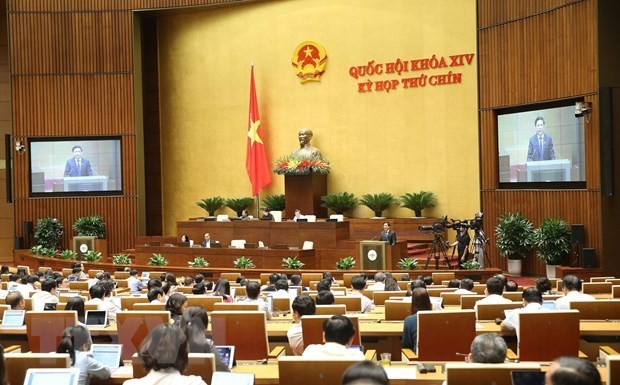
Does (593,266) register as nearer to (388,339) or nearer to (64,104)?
(388,339)

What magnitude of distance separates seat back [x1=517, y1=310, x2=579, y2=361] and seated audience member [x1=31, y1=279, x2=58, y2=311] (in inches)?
217

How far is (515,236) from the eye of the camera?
1670 centimetres

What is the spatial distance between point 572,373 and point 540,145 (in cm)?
1450

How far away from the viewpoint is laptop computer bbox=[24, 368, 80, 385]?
4547 mm

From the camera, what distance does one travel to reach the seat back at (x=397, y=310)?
779cm

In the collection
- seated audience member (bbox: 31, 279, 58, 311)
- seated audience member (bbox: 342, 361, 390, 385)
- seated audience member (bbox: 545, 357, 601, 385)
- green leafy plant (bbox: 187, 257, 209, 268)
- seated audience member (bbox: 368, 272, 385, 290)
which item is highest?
seated audience member (bbox: 342, 361, 390, 385)

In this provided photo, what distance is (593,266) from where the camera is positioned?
14836 mm

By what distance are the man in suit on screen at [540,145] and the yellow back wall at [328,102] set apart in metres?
2.52

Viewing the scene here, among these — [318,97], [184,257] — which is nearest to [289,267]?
[184,257]

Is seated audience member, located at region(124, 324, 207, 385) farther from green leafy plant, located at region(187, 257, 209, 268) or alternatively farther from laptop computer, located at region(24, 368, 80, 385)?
green leafy plant, located at region(187, 257, 209, 268)


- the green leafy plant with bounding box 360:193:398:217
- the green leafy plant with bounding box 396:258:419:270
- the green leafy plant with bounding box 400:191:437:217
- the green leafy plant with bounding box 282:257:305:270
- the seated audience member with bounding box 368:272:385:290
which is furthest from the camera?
the green leafy plant with bounding box 360:193:398:217

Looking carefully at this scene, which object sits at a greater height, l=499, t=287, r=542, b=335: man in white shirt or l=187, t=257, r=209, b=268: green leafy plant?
l=499, t=287, r=542, b=335: man in white shirt

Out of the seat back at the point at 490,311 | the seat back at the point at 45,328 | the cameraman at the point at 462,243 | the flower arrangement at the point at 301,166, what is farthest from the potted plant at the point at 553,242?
the seat back at the point at 45,328

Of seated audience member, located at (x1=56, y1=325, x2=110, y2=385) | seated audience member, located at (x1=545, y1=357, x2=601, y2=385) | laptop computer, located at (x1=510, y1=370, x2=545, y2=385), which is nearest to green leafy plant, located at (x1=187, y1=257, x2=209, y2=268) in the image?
seated audience member, located at (x1=56, y1=325, x2=110, y2=385)
